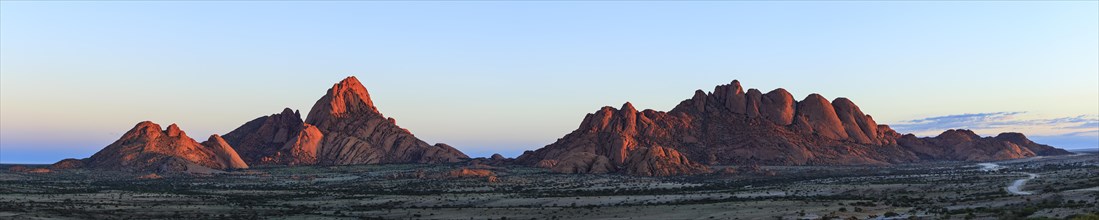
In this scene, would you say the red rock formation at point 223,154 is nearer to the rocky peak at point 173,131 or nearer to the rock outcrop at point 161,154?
the rock outcrop at point 161,154

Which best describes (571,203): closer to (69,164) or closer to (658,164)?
(658,164)

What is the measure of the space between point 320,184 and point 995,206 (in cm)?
9950

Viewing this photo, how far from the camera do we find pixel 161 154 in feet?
568

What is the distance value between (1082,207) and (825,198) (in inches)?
1115

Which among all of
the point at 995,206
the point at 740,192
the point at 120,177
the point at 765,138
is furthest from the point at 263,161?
the point at 995,206

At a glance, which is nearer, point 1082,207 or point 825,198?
point 1082,207

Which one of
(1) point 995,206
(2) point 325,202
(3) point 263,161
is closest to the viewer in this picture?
(1) point 995,206

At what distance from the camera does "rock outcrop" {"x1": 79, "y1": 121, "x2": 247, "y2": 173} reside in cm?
16700

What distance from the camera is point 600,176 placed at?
496ft

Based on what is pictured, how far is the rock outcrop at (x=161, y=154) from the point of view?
167000mm

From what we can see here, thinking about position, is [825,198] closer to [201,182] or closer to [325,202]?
[325,202]

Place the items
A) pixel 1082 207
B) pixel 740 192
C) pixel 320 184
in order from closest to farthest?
1. pixel 1082 207
2. pixel 740 192
3. pixel 320 184

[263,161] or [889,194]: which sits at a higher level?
[263,161]

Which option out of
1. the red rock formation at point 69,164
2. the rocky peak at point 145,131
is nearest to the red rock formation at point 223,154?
the rocky peak at point 145,131
